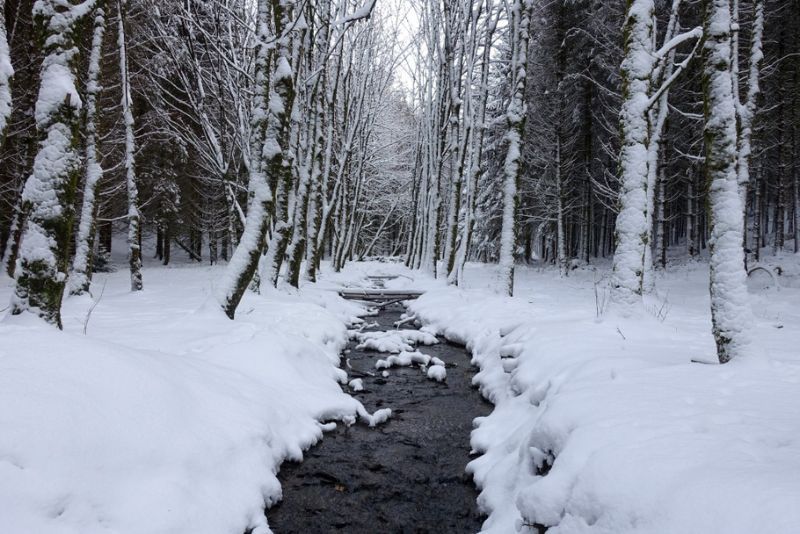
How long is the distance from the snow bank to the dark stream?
254 millimetres

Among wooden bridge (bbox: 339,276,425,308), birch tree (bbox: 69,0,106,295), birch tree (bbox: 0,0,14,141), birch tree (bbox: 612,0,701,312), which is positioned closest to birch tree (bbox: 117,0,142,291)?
birch tree (bbox: 69,0,106,295)

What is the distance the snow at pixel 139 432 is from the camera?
7.64 feet

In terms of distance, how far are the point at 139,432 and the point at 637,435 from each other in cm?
313

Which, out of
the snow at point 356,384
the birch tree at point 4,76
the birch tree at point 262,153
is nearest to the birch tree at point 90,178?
the birch tree at point 262,153

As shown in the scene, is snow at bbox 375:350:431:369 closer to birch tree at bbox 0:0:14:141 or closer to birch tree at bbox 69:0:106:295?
birch tree at bbox 0:0:14:141

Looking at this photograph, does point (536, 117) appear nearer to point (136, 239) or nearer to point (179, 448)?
point (136, 239)

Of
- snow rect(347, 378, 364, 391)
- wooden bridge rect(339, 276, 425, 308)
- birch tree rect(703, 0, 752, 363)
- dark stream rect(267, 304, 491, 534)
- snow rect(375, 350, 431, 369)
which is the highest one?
birch tree rect(703, 0, 752, 363)

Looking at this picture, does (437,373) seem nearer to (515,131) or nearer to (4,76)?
(4,76)

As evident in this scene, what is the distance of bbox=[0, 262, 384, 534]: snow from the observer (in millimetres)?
2328

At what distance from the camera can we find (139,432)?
2.91 metres

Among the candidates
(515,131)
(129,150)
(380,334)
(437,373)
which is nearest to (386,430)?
(437,373)

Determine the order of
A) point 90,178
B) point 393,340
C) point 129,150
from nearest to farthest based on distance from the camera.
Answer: point 393,340 → point 90,178 → point 129,150

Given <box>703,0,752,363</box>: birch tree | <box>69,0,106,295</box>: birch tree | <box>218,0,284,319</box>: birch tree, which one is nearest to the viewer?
<box>703,0,752,363</box>: birch tree

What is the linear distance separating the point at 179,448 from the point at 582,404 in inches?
113
